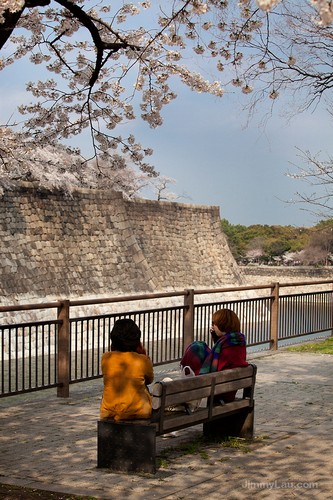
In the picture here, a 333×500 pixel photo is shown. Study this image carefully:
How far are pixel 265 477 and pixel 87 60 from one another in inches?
265

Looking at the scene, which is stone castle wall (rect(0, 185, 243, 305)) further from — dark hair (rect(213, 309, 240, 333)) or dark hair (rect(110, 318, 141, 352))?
dark hair (rect(110, 318, 141, 352))

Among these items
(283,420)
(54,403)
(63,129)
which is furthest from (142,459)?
(63,129)

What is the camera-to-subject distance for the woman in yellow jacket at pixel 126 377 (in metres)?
6.41

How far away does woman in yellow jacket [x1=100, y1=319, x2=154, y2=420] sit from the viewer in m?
6.41

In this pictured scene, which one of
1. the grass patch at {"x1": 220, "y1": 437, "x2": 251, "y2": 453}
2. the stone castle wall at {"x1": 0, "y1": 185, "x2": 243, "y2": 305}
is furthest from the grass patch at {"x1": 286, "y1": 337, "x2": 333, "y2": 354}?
the stone castle wall at {"x1": 0, "y1": 185, "x2": 243, "y2": 305}

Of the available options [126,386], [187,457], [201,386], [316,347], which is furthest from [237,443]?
[316,347]

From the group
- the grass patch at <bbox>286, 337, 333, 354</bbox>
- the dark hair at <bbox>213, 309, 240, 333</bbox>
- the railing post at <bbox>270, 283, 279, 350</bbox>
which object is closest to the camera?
the dark hair at <bbox>213, 309, 240, 333</bbox>

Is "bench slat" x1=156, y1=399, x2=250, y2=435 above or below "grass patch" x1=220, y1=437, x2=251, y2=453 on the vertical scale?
above

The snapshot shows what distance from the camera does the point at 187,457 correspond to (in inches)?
273

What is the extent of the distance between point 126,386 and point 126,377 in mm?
70

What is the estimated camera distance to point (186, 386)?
673 cm

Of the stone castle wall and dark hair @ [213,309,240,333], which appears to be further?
the stone castle wall

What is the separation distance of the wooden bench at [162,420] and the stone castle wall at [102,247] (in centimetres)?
2143

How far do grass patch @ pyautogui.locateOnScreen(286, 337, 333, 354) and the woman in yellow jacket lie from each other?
899 cm
